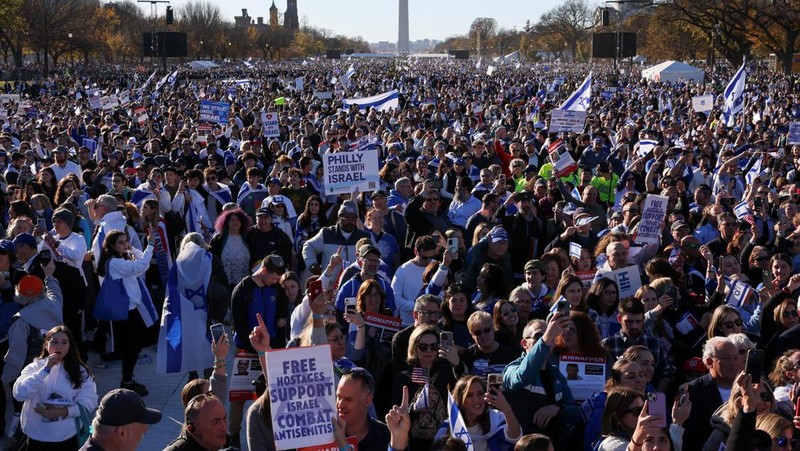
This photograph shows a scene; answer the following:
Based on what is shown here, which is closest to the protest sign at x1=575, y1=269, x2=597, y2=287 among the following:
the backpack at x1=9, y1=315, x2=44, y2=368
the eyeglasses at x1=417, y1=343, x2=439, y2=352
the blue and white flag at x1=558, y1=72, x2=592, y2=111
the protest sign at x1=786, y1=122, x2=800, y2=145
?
the eyeglasses at x1=417, y1=343, x2=439, y2=352

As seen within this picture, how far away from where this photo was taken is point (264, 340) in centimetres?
523

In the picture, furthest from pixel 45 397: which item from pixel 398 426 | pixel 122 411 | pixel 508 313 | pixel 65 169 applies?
pixel 65 169

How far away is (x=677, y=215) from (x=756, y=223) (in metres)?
0.76

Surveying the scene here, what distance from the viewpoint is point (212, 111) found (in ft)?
67.7

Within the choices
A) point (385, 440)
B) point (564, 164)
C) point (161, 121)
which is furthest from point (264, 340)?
point (161, 121)

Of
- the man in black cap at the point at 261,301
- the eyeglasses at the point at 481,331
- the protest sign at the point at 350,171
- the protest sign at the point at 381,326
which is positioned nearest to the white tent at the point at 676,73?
the protest sign at the point at 350,171

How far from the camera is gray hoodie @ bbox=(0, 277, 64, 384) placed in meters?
6.73

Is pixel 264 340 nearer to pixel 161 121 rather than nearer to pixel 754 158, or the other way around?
pixel 754 158

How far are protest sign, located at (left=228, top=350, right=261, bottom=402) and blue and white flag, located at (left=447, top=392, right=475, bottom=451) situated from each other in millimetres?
2108

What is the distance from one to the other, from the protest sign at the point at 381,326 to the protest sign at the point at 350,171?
13.7 feet

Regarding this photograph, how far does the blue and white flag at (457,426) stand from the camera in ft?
15.8

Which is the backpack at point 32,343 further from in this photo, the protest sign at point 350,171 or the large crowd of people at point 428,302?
the protest sign at point 350,171

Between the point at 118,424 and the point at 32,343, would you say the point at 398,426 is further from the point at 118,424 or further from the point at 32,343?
the point at 32,343

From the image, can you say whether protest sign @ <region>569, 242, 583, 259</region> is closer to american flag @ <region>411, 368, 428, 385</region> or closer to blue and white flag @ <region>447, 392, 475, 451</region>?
american flag @ <region>411, 368, 428, 385</region>
